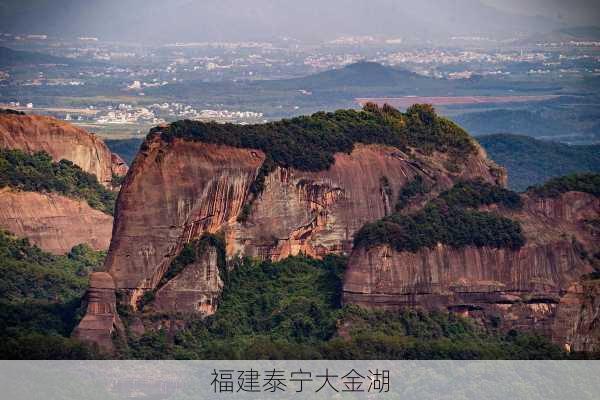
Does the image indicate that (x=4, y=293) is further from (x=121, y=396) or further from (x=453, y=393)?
(x=453, y=393)

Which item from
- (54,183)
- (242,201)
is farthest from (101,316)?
(54,183)

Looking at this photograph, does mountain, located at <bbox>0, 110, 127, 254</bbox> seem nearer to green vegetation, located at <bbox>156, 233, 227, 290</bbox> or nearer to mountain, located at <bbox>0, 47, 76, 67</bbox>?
green vegetation, located at <bbox>156, 233, 227, 290</bbox>

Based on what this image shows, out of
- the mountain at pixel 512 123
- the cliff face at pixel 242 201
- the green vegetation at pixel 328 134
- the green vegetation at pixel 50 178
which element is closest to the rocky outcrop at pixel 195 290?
the cliff face at pixel 242 201

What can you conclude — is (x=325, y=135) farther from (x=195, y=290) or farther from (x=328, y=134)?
(x=195, y=290)

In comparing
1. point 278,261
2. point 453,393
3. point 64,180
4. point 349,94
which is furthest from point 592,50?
point 453,393

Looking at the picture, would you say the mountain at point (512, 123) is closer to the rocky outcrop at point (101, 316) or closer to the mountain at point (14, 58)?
the mountain at point (14, 58)
